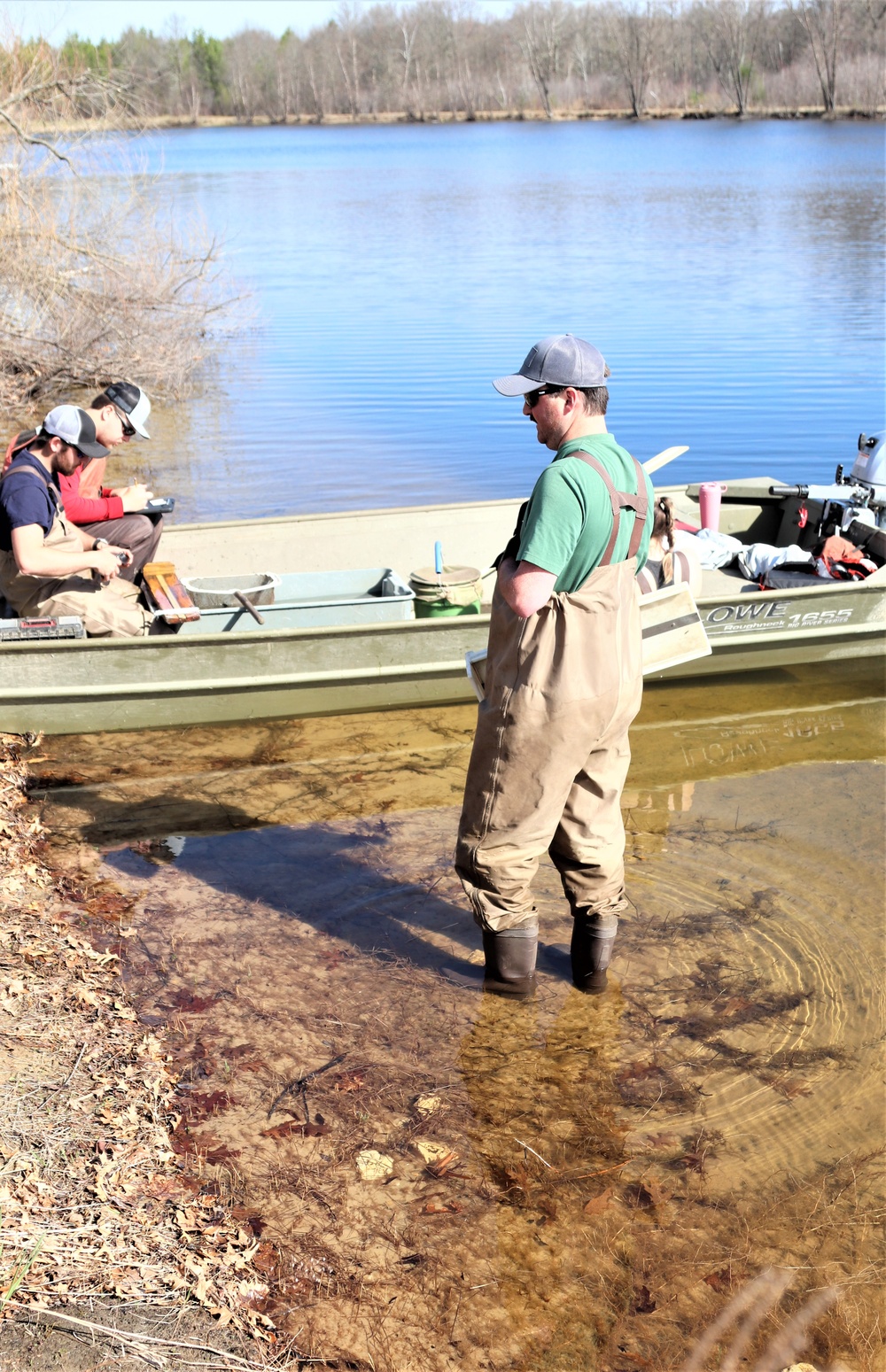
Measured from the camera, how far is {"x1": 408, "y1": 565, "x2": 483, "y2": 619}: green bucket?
23.8 feet

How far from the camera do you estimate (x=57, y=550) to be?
6340 millimetres

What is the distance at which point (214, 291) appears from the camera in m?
21.0

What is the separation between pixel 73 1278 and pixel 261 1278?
479 mm

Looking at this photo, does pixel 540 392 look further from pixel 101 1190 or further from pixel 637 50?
pixel 637 50

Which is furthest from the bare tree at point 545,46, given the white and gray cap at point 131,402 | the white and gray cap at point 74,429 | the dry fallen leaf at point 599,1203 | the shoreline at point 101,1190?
the dry fallen leaf at point 599,1203

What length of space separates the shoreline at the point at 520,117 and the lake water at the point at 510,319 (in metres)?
15.5

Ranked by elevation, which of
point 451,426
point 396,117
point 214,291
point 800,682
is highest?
point 396,117

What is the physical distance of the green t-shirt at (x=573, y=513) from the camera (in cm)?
331

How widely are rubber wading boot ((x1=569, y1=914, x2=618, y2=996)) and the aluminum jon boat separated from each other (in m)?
2.73

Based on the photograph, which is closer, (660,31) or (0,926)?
(0,926)

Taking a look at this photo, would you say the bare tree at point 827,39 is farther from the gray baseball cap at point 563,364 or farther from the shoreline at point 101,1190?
the shoreline at point 101,1190

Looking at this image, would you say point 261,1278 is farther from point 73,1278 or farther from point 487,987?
point 487,987

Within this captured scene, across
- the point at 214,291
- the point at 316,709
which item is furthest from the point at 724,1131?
the point at 214,291

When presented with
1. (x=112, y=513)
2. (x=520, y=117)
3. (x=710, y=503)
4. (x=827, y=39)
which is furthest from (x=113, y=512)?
(x=520, y=117)
